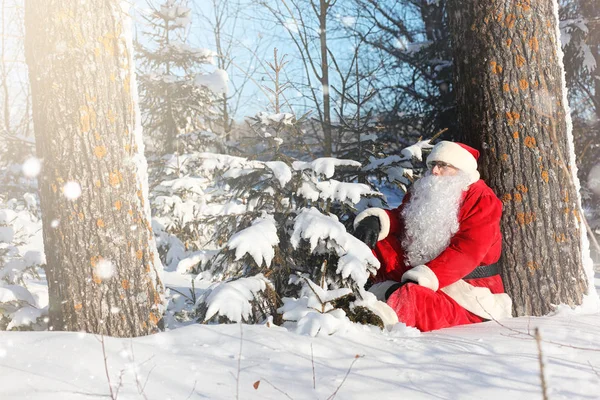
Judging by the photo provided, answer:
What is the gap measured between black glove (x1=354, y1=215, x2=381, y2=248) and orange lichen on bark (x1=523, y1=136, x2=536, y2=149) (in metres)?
1.21

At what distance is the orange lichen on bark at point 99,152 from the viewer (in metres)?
2.79

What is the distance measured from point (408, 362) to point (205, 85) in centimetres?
919

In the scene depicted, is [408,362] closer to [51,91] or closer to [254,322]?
[254,322]

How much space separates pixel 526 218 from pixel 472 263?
0.54 metres

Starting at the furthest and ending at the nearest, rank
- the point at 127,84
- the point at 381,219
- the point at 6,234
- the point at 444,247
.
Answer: the point at 6,234, the point at 381,219, the point at 444,247, the point at 127,84

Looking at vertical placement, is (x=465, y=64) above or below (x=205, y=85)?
below

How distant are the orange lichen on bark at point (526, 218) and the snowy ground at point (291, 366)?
0.90m

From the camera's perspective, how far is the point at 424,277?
3.19 meters

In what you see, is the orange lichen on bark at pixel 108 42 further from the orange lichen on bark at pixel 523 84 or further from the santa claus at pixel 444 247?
the orange lichen on bark at pixel 523 84

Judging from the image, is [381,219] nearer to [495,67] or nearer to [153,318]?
[495,67]

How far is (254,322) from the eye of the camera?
130 inches

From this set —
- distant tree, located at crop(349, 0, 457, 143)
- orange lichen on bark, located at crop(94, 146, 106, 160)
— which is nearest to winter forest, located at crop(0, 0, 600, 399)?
orange lichen on bark, located at crop(94, 146, 106, 160)

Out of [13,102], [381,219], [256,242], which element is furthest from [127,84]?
[13,102]

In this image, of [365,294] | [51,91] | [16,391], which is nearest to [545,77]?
[365,294]
